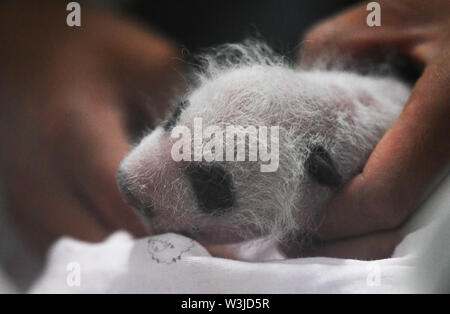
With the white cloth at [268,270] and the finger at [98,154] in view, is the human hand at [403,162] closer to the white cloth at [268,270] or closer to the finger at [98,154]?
the white cloth at [268,270]

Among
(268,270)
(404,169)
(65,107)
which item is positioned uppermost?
(65,107)

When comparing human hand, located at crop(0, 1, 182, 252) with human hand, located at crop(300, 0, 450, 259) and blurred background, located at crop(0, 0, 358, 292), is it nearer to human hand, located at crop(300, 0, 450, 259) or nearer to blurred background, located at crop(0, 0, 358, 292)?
blurred background, located at crop(0, 0, 358, 292)

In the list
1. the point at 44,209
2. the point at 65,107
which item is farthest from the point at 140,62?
the point at 44,209

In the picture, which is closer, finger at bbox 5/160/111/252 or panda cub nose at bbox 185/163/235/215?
panda cub nose at bbox 185/163/235/215

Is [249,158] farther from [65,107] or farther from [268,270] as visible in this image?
[65,107]

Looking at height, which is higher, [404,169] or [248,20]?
[248,20]

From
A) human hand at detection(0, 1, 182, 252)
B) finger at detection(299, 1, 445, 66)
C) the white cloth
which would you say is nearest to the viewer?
the white cloth

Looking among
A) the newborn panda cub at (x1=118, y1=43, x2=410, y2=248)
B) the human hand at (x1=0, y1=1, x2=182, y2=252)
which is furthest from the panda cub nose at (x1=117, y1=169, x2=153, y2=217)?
the human hand at (x1=0, y1=1, x2=182, y2=252)
